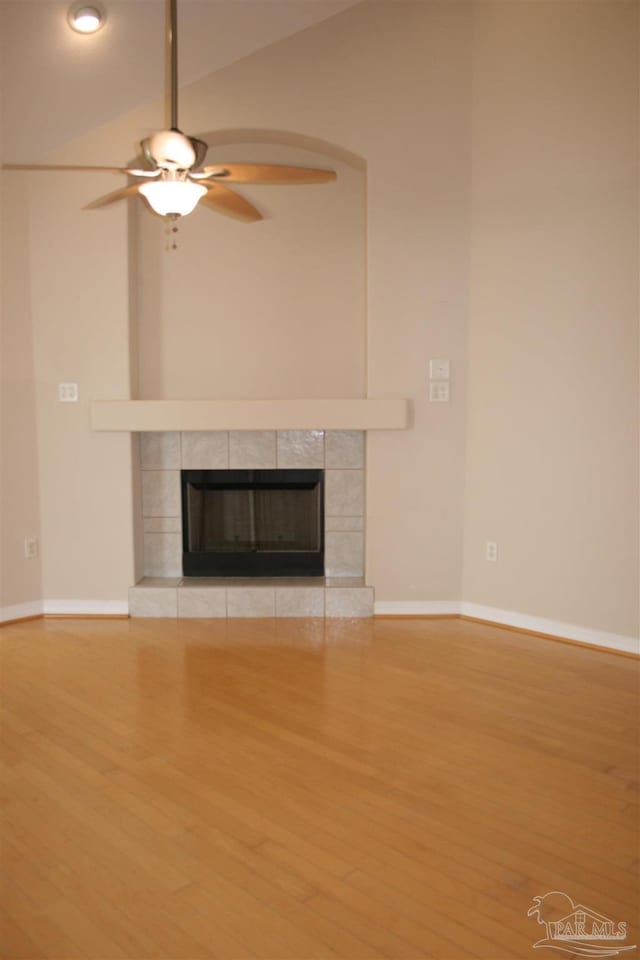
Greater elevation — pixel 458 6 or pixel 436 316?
pixel 458 6

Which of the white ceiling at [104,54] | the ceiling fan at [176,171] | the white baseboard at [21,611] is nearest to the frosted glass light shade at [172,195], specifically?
the ceiling fan at [176,171]

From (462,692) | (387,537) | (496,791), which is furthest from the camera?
(387,537)

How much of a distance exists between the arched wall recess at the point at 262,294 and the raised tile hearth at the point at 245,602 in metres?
1.21

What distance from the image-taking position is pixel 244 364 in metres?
4.68

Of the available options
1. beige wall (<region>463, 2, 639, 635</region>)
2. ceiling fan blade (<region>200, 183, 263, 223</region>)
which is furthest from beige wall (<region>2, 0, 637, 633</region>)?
ceiling fan blade (<region>200, 183, 263, 223</region>)

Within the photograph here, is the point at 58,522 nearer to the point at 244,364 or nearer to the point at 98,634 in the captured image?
the point at 98,634

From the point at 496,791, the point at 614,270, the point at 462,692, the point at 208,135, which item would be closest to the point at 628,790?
the point at 496,791

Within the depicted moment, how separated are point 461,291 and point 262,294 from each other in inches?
48.6

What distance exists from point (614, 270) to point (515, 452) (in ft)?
3.55

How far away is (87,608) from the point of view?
14.9 feet

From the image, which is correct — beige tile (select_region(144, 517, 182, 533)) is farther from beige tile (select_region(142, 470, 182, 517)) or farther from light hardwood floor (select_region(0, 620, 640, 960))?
light hardwood floor (select_region(0, 620, 640, 960))

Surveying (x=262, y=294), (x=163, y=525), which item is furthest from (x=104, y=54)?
(x=163, y=525)

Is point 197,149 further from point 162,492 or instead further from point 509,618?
point 509,618

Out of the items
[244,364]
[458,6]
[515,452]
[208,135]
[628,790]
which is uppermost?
[458,6]
